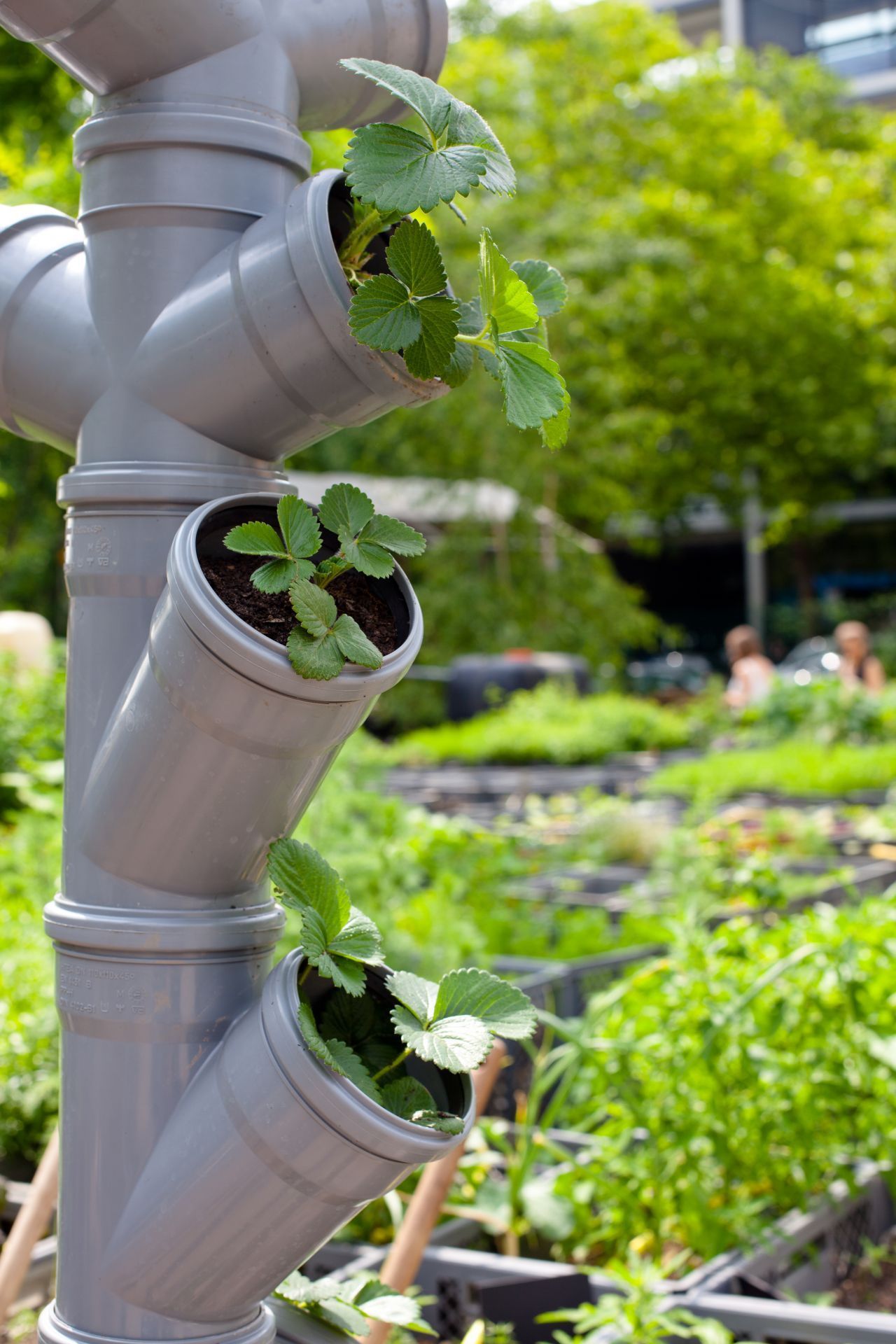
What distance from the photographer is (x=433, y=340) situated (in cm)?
103

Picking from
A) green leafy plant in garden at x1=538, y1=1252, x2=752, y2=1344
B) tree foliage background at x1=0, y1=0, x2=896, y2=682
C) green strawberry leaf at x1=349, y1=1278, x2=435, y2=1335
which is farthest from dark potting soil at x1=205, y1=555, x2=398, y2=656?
tree foliage background at x1=0, y1=0, x2=896, y2=682

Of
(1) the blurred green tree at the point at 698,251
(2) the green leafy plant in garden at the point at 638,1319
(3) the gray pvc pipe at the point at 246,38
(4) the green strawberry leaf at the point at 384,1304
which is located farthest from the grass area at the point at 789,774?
Result: (1) the blurred green tree at the point at 698,251

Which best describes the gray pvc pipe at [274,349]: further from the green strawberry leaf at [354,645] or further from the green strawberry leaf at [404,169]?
the green strawberry leaf at [354,645]

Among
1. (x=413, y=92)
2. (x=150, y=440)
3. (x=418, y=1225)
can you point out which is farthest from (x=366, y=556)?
(x=418, y=1225)

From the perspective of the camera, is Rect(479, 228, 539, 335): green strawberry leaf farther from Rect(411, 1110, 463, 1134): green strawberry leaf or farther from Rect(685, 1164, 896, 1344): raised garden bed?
Rect(685, 1164, 896, 1344): raised garden bed

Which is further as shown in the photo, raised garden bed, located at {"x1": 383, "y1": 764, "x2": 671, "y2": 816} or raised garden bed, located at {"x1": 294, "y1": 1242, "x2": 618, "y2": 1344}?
raised garden bed, located at {"x1": 383, "y1": 764, "x2": 671, "y2": 816}

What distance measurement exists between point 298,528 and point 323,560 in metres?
0.07

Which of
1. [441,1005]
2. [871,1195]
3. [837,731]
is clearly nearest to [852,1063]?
[871,1195]

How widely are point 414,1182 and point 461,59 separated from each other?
24.3 meters

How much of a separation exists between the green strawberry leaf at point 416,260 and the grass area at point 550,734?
998 centimetres

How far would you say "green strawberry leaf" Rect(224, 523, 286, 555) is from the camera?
988 millimetres

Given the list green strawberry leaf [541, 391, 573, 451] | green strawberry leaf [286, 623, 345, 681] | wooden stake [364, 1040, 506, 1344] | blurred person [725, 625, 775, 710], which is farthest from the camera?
blurred person [725, 625, 775, 710]

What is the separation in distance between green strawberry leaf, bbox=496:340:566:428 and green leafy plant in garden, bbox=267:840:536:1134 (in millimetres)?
382

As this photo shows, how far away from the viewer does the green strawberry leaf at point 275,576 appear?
989mm
